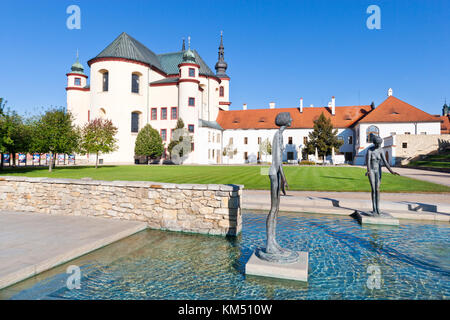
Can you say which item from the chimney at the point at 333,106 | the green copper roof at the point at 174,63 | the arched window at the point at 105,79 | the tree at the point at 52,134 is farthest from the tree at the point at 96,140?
the chimney at the point at 333,106

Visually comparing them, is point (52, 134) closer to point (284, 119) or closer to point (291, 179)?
point (291, 179)

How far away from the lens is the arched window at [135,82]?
46531mm

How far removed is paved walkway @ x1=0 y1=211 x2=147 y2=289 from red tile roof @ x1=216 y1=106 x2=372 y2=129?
47.5 metres

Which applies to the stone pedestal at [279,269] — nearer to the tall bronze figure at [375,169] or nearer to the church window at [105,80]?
the tall bronze figure at [375,169]

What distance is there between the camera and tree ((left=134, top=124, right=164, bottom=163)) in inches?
1687

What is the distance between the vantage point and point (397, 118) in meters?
43.6

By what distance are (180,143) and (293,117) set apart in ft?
84.9

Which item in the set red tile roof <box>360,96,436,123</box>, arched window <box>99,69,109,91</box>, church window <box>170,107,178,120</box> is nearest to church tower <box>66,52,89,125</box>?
arched window <box>99,69,109,91</box>

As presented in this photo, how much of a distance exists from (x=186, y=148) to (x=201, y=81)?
16418 millimetres

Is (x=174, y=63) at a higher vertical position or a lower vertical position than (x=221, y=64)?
Result: lower

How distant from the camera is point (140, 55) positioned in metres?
47.8

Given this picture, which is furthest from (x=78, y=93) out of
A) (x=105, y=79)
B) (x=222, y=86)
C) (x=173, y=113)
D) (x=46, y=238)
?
(x=46, y=238)

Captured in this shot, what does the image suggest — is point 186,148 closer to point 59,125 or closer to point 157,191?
point 59,125
